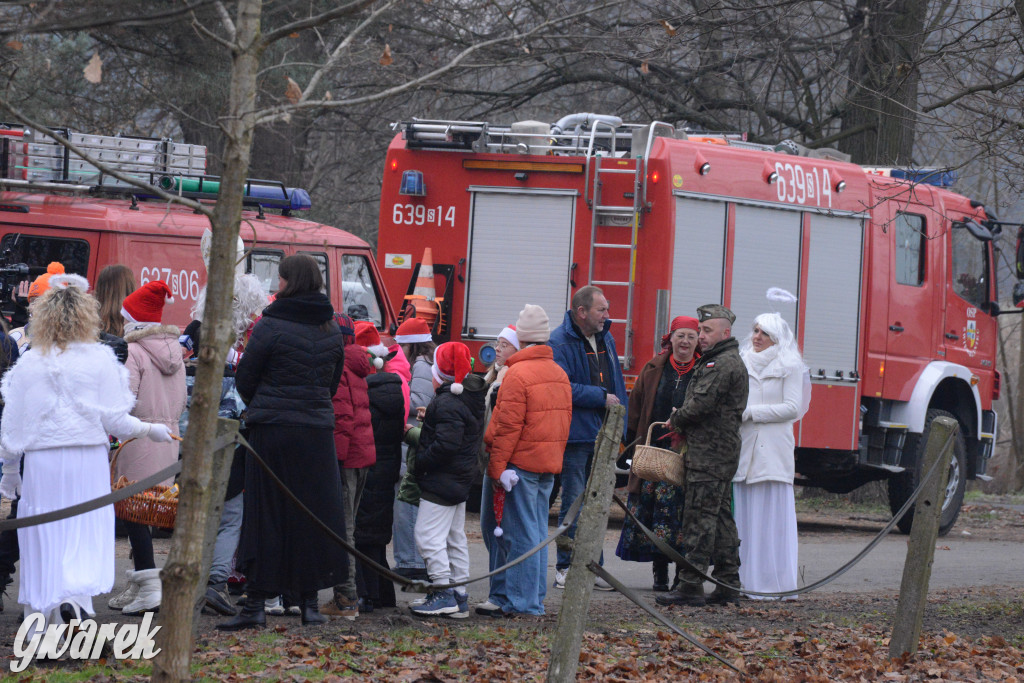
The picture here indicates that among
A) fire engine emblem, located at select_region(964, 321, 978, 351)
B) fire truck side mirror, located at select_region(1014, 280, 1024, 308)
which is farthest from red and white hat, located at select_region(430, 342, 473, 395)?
fire engine emblem, located at select_region(964, 321, 978, 351)

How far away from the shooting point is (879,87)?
1252cm

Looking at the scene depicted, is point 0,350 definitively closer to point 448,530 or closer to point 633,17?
point 448,530

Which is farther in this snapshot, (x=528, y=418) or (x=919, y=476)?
(x=919, y=476)

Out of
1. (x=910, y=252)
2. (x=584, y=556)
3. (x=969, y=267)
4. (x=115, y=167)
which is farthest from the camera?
(x=969, y=267)

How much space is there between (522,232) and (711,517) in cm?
396

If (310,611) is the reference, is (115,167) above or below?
above

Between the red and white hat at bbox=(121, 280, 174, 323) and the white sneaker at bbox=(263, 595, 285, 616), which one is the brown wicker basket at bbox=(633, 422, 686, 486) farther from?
the red and white hat at bbox=(121, 280, 174, 323)

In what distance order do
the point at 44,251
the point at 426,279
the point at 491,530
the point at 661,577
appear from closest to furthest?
the point at 491,530, the point at 661,577, the point at 44,251, the point at 426,279

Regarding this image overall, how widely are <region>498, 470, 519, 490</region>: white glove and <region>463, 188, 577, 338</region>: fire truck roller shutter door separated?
4.02 metres

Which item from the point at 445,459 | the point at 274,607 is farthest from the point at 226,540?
the point at 445,459

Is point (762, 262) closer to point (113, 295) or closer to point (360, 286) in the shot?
point (360, 286)

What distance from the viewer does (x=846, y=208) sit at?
1197cm

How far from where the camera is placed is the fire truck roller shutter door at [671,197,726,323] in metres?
10.9

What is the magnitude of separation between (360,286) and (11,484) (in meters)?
4.88
